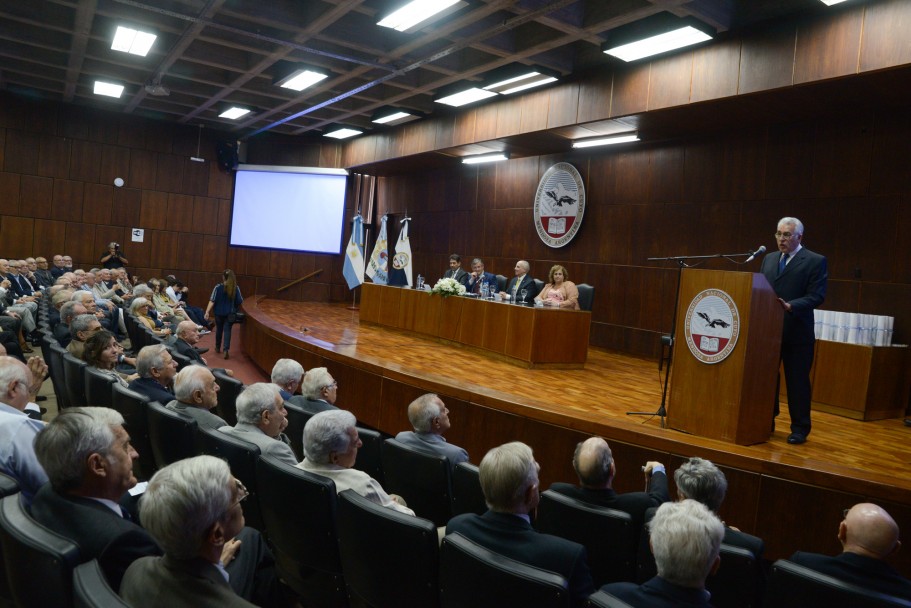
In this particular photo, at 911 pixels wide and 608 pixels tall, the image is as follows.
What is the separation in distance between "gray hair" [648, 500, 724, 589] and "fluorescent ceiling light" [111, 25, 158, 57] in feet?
28.1

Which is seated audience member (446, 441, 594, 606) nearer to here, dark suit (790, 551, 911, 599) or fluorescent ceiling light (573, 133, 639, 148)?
dark suit (790, 551, 911, 599)

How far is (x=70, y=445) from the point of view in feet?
5.58

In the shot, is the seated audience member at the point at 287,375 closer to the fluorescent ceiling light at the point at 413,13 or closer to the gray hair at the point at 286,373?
the gray hair at the point at 286,373

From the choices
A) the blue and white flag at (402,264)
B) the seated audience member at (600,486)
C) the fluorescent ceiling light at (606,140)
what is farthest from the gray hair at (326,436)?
the blue and white flag at (402,264)

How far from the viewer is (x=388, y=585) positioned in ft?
6.60

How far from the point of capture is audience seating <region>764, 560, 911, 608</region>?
5.68 feet

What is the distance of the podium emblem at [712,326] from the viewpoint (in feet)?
12.1

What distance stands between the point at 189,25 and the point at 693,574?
26.5 feet

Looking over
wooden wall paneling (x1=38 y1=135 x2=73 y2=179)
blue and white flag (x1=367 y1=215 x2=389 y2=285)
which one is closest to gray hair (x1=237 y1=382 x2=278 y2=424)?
blue and white flag (x1=367 y1=215 x2=389 y2=285)

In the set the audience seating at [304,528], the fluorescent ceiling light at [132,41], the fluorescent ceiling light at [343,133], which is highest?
the fluorescent ceiling light at [343,133]

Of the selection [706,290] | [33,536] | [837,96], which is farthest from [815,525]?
[837,96]

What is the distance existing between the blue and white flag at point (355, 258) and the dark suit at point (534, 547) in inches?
412

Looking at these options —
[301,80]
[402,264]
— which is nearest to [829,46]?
[301,80]

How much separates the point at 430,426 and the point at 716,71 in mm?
4846
